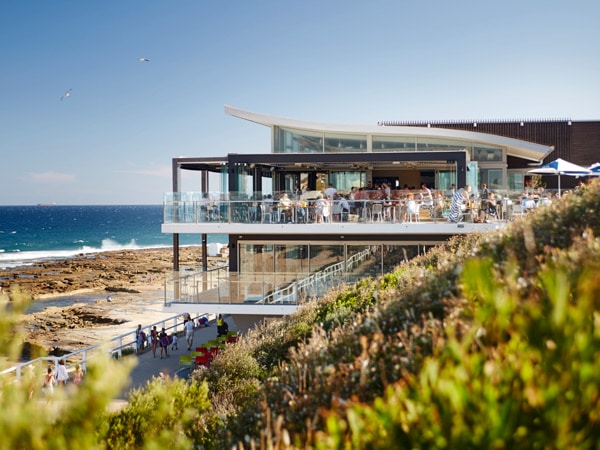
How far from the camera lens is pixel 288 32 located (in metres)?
39.3

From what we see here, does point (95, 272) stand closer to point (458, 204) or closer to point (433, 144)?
point (433, 144)

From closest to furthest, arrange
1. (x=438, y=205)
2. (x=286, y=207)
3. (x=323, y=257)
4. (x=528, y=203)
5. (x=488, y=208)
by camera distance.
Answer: (x=528, y=203)
(x=488, y=208)
(x=438, y=205)
(x=286, y=207)
(x=323, y=257)

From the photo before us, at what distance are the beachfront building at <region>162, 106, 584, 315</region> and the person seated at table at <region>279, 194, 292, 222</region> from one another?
0.03 m

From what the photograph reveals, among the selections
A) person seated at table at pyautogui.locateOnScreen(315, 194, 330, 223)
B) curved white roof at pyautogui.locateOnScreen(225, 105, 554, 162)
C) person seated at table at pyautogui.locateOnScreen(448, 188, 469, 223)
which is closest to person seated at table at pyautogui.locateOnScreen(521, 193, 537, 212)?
person seated at table at pyautogui.locateOnScreen(448, 188, 469, 223)

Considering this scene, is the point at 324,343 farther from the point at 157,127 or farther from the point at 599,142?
the point at 157,127

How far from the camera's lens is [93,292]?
5816cm

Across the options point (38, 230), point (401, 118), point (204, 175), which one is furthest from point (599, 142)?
point (38, 230)

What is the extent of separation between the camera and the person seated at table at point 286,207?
70.5 feet

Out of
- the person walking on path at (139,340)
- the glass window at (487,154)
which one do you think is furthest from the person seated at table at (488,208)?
the person walking on path at (139,340)

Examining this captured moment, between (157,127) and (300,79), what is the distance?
6603 cm

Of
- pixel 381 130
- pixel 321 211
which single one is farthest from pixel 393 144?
pixel 321 211

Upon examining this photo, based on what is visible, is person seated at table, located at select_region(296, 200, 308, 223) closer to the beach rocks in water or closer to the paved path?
the paved path

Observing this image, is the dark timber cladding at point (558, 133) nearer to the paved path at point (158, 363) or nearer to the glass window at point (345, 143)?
the glass window at point (345, 143)

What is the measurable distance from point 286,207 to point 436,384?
17699 mm
